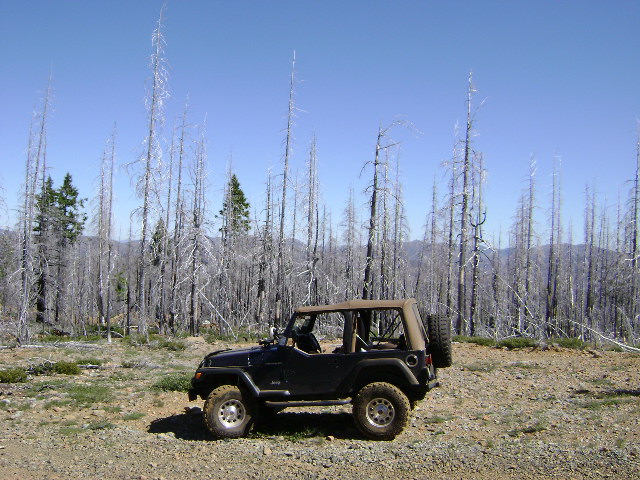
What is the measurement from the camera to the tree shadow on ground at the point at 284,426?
822cm

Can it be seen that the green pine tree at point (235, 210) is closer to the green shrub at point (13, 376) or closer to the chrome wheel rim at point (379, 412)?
the green shrub at point (13, 376)

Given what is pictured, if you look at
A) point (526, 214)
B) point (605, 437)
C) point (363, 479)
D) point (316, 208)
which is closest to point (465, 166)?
point (316, 208)

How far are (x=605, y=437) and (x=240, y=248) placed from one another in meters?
32.2

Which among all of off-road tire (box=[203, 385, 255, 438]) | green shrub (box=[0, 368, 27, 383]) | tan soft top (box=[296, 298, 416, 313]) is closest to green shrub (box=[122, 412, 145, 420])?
off-road tire (box=[203, 385, 255, 438])

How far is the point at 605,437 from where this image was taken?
7230mm

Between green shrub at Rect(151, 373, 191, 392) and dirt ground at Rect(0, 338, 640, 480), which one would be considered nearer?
dirt ground at Rect(0, 338, 640, 480)

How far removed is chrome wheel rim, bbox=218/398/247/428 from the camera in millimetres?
8031

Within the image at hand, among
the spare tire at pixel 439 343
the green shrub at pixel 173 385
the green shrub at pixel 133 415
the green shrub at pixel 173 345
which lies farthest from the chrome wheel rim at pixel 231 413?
the green shrub at pixel 173 345

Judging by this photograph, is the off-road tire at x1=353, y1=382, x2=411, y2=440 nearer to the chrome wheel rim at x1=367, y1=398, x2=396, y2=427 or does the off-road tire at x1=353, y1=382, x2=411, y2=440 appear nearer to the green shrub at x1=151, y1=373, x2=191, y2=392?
the chrome wheel rim at x1=367, y1=398, x2=396, y2=427

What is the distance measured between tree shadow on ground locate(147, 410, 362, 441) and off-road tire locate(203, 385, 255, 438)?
25cm

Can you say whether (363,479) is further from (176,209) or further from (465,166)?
(176,209)

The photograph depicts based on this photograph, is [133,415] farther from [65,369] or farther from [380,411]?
[65,369]

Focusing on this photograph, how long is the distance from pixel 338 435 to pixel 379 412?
0.88 meters

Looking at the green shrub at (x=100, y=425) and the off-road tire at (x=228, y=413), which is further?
the green shrub at (x=100, y=425)
